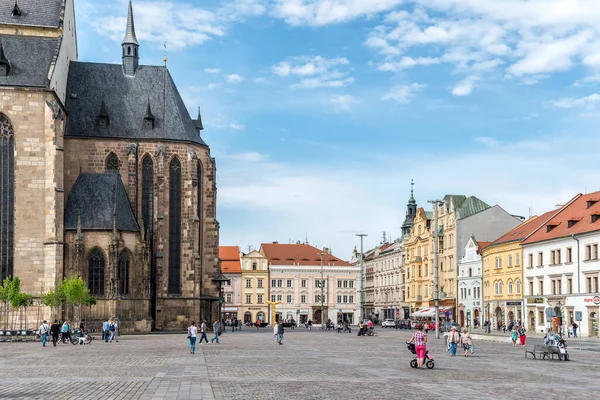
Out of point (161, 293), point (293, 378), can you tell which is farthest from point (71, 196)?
point (293, 378)

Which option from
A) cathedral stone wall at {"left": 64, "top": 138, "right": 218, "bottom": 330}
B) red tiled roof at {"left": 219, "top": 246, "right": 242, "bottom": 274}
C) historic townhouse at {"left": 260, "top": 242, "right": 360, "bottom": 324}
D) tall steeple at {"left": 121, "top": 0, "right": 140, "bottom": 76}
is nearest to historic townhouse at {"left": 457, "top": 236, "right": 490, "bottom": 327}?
cathedral stone wall at {"left": 64, "top": 138, "right": 218, "bottom": 330}

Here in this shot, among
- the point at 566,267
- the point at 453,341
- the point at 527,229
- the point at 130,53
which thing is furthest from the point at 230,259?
the point at 453,341

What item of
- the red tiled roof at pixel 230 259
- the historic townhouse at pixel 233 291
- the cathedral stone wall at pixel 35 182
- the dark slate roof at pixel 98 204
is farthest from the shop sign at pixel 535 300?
the red tiled roof at pixel 230 259

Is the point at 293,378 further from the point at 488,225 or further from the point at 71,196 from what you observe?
the point at 488,225

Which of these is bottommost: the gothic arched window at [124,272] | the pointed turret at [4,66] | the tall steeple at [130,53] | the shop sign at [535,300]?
the shop sign at [535,300]

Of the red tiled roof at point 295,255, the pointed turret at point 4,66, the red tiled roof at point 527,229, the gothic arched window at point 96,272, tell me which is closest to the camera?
the pointed turret at point 4,66

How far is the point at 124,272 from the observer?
6750cm

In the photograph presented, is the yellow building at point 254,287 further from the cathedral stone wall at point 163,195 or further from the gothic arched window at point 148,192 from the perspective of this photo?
the gothic arched window at point 148,192

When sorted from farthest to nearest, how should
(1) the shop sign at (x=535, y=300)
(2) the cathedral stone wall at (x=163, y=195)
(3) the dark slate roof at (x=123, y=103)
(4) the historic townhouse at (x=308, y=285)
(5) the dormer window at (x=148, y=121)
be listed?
(4) the historic townhouse at (x=308, y=285)
(5) the dormer window at (x=148, y=121)
(3) the dark slate roof at (x=123, y=103)
(1) the shop sign at (x=535, y=300)
(2) the cathedral stone wall at (x=163, y=195)

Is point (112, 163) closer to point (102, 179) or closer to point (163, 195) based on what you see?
point (102, 179)

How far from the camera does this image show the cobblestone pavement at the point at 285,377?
19.6m

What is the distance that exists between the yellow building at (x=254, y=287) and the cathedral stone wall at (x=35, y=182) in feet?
226

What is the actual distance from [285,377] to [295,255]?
112m

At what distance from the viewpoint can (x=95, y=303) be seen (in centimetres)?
6431
